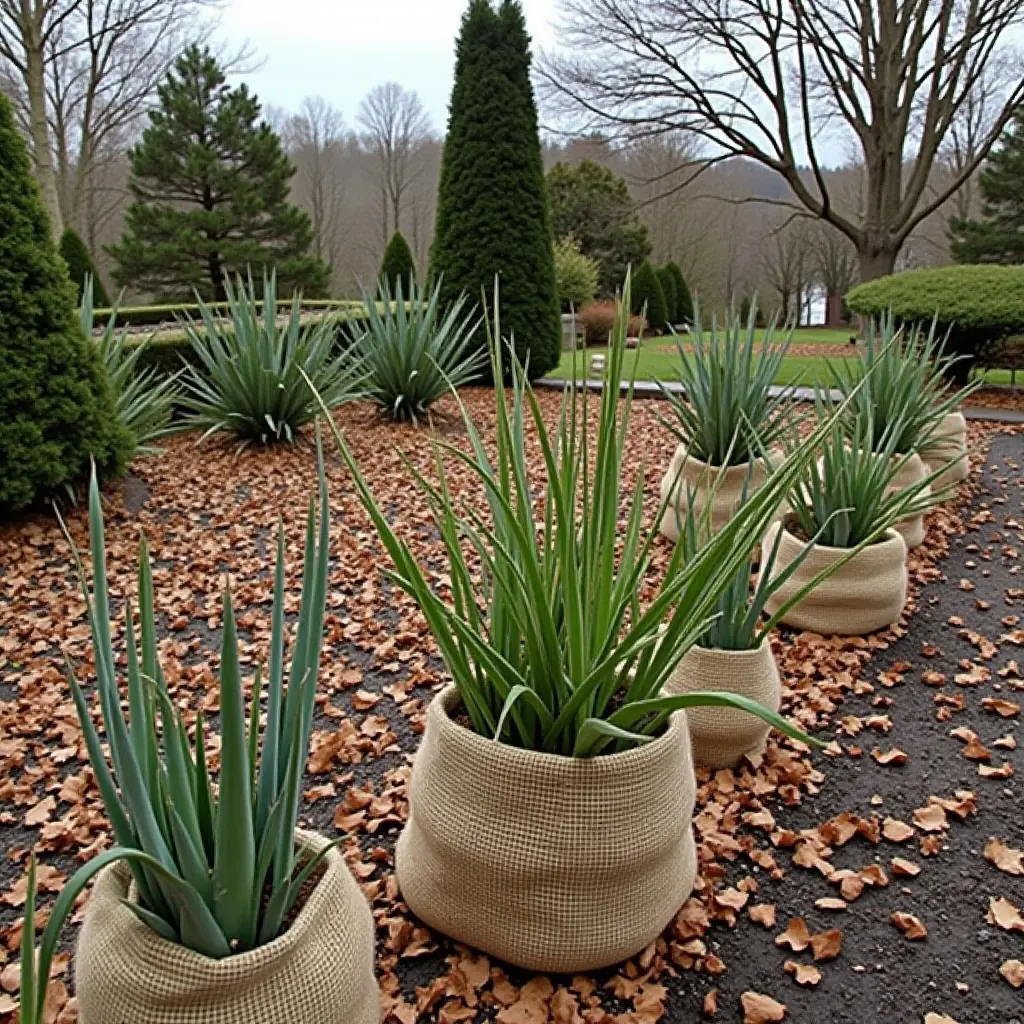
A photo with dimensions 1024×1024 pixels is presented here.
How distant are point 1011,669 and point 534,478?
260cm

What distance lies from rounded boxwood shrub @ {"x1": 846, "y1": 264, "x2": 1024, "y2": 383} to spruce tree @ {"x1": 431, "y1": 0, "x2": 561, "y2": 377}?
339cm

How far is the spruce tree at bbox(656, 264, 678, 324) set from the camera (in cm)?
1736

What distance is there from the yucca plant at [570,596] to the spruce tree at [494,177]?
6.11m

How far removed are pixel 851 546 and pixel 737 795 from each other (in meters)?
1.20

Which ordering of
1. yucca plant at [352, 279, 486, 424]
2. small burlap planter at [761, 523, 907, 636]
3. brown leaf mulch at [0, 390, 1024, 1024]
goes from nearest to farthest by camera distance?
brown leaf mulch at [0, 390, 1024, 1024] → small burlap planter at [761, 523, 907, 636] → yucca plant at [352, 279, 486, 424]

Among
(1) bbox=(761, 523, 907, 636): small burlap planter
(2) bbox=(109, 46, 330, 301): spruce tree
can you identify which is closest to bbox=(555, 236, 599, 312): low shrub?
(2) bbox=(109, 46, 330, 301): spruce tree

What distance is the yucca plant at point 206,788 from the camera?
93 centimetres

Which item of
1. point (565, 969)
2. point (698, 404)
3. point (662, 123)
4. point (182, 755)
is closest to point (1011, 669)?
point (698, 404)

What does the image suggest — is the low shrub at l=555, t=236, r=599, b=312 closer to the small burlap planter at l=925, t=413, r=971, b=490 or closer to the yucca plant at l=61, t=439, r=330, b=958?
the small burlap planter at l=925, t=413, r=971, b=490

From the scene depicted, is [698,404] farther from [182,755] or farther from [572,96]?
[572,96]

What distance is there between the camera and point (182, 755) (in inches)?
39.4

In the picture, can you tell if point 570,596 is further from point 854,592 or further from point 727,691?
point 854,592

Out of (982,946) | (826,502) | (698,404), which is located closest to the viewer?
(982,946)

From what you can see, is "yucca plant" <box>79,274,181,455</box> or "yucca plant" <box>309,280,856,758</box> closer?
"yucca plant" <box>309,280,856,758</box>
